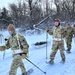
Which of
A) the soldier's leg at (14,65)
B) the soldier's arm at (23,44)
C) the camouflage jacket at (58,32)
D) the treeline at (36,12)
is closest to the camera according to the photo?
the soldier's arm at (23,44)

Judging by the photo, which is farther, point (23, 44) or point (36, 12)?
point (36, 12)

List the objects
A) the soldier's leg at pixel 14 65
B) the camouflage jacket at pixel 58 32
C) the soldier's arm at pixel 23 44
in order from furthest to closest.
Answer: the camouflage jacket at pixel 58 32
the soldier's leg at pixel 14 65
the soldier's arm at pixel 23 44

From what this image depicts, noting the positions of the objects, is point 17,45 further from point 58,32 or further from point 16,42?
point 58,32

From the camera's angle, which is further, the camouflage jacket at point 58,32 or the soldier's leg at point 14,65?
the camouflage jacket at point 58,32

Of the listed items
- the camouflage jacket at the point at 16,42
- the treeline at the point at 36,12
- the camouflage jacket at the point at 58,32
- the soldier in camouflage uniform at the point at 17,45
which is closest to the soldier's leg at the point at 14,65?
the soldier in camouflage uniform at the point at 17,45

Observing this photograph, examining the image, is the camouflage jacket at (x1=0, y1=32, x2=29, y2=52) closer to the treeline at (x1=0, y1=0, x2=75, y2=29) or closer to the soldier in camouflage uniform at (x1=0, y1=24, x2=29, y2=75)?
the soldier in camouflage uniform at (x1=0, y1=24, x2=29, y2=75)

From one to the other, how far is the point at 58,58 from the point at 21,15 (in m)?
28.0

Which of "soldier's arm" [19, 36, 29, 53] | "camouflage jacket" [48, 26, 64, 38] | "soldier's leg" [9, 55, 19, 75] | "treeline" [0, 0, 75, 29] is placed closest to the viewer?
"soldier's arm" [19, 36, 29, 53]

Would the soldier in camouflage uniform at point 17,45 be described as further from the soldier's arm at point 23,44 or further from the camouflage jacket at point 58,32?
the camouflage jacket at point 58,32

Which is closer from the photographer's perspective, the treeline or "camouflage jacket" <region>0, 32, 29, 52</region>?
"camouflage jacket" <region>0, 32, 29, 52</region>

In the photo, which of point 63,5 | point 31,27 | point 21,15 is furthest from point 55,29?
point 63,5

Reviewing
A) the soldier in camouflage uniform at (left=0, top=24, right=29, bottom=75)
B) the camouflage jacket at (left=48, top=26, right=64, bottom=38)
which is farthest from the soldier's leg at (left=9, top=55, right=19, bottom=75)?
the camouflage jacket at (left=48, top=26, right=64, bottom=38)

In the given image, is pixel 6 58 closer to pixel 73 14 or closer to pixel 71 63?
pixel 71 63

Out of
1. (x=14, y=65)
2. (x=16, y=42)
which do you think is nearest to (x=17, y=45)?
(x=16, y=42)
